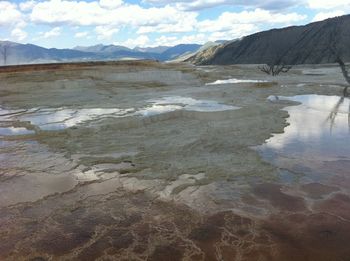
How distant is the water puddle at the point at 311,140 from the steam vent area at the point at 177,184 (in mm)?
29

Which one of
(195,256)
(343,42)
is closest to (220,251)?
(195,256)

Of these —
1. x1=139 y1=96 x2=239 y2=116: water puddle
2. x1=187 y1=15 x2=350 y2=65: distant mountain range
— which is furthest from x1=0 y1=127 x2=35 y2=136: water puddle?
x1=187 y1=15 x2=350 y2=65: distant mountain range

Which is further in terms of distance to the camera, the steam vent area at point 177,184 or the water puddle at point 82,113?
the water puddle at point 82,113

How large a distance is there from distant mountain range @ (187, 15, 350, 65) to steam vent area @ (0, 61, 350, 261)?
46006 mm

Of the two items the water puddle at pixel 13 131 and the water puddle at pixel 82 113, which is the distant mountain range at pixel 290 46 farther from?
the water puddle at pixel 13 131

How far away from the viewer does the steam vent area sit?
430 centimetres

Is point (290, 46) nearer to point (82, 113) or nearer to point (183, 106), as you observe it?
point (183, 106)

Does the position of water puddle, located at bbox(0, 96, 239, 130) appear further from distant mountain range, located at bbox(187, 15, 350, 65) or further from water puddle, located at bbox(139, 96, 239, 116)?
distant mountain range, located at bbox(187, 15, 350, 65)

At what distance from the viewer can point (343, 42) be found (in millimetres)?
57469

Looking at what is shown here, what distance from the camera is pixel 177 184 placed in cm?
597

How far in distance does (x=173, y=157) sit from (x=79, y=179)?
1.76 meters

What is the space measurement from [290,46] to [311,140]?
61.5m

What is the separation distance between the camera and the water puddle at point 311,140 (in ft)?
23.1

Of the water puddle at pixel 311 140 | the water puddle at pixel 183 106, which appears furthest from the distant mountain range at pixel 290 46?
the water puddle at pixel 311 140
